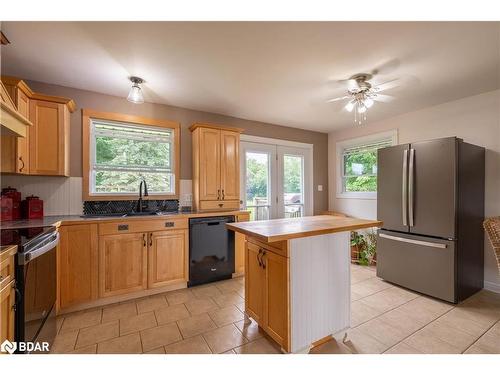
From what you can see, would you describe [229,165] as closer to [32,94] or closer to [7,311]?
[32,94]

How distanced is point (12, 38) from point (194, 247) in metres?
2.49

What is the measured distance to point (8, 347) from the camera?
4.06 ft

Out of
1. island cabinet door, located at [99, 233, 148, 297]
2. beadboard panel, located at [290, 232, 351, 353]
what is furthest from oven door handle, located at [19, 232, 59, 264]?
beadboard panel, located at [290, 232, 351, 353]

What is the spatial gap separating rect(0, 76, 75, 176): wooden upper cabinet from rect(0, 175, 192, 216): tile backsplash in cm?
21

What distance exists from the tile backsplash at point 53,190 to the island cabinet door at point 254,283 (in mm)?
2217

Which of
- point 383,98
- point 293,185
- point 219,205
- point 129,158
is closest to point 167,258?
point 219,205

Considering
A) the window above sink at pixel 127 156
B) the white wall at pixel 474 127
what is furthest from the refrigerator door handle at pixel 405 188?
the window above sink at pixel 127 156

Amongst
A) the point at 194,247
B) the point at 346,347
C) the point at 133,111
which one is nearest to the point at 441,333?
the point at 346,347

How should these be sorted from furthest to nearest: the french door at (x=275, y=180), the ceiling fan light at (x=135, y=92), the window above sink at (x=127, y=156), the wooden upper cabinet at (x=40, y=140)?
the french door at (x=275, y=180) < the window above sink at (x=127, y=156) < the ceiling fan light at (x=135, y=92) < the wooden upper cabinet at (x=40, y=140)

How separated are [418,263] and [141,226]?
3239mm

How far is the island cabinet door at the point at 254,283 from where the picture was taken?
183 cm

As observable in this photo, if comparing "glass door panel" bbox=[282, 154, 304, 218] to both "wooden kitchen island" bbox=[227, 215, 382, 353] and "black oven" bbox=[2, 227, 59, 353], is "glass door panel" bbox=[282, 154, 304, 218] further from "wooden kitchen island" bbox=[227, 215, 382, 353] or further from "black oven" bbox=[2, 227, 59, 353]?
"black oven" bbox=[2, 227, 59, 353]

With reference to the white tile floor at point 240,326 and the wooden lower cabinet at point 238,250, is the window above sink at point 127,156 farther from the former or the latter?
the white tile floor at point 240,326
